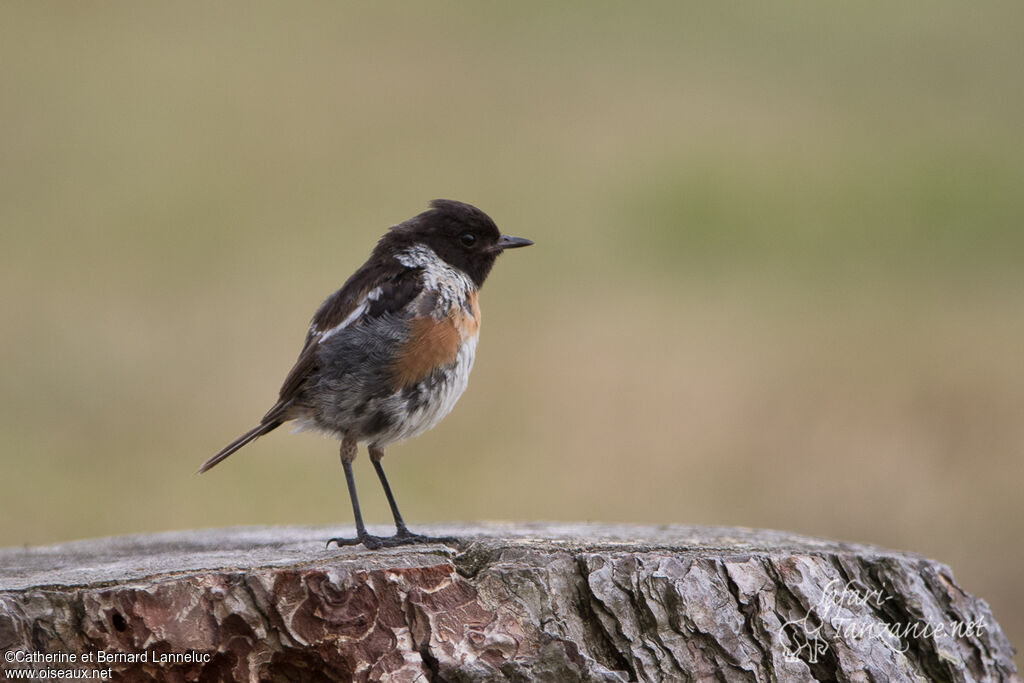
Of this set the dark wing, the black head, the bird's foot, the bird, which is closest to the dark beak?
the black head

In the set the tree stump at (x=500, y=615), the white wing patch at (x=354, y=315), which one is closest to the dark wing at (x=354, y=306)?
the white wing patch at (x=354, y=315)

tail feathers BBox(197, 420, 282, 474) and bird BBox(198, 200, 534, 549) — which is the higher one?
bird BBox(198, 200, 534, 549)

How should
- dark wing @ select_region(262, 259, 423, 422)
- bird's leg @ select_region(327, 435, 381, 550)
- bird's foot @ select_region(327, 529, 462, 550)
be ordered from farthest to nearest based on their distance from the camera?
dark wing @ select_region(262, 259, 423, 422), bird's leg @ select_region(327, 435, 381, 550), bird's foot @ select_region(327, 529, 462, 550)

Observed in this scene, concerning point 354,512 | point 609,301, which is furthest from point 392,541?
point 609,301

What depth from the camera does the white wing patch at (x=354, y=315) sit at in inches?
221

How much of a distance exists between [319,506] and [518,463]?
1.87 meters

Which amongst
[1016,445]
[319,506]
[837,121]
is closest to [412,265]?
[319,506]

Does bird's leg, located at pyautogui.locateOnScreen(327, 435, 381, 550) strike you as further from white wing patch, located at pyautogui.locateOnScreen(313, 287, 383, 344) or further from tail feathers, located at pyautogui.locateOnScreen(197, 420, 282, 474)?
white wing patch, located at pyautogui.locateOnScreen(313, 287, 383, 344)

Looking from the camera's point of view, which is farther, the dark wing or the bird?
the dark wing

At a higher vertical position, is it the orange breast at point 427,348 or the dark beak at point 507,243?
the dark beak at point 507,243

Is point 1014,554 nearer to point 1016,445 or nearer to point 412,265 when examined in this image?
point 1016,445

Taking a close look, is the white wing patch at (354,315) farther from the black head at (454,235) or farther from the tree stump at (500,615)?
the tree stump at (500,615)

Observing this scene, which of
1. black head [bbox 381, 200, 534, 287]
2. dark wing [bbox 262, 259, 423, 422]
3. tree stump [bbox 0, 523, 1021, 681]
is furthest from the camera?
black head [bbox 381, 200, 534, 287]

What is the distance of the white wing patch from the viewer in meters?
5.62
